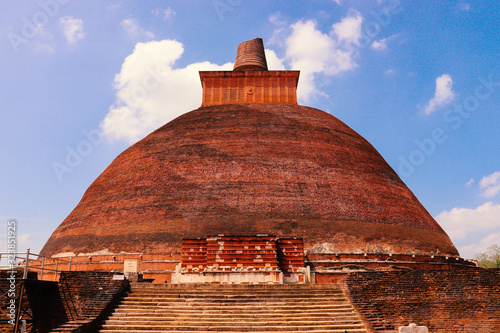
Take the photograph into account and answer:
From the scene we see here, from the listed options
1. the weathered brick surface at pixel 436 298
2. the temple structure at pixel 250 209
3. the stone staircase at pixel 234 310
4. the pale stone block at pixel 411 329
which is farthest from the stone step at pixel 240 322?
the temple structure at pixel 250 209

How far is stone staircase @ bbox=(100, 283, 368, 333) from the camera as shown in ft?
25.0

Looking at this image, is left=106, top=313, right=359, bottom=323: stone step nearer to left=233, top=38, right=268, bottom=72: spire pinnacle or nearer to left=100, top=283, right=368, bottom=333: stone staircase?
left=100, top=283, right=368, bottom=333: stone staircase

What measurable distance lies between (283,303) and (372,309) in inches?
67.8

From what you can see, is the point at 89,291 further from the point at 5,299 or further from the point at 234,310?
the point at 234,310

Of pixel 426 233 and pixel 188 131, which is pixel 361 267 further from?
pixel 188 131

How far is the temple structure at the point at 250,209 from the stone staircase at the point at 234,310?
1.70 m

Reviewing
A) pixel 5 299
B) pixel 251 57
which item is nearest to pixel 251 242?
pixel 5 299

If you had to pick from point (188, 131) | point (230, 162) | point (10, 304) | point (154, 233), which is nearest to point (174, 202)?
point (154, 233)

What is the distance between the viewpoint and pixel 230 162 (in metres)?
14.6

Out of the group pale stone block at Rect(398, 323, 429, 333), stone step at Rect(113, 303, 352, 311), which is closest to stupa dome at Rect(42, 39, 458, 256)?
stone step at Rect(113, 303, 352, 311)

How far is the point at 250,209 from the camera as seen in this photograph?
13242mm

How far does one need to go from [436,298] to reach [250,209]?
5.89 metres

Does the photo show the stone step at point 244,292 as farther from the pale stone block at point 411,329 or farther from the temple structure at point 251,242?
the pale stone block at point 411,329

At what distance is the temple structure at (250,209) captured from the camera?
1105 centimetres
